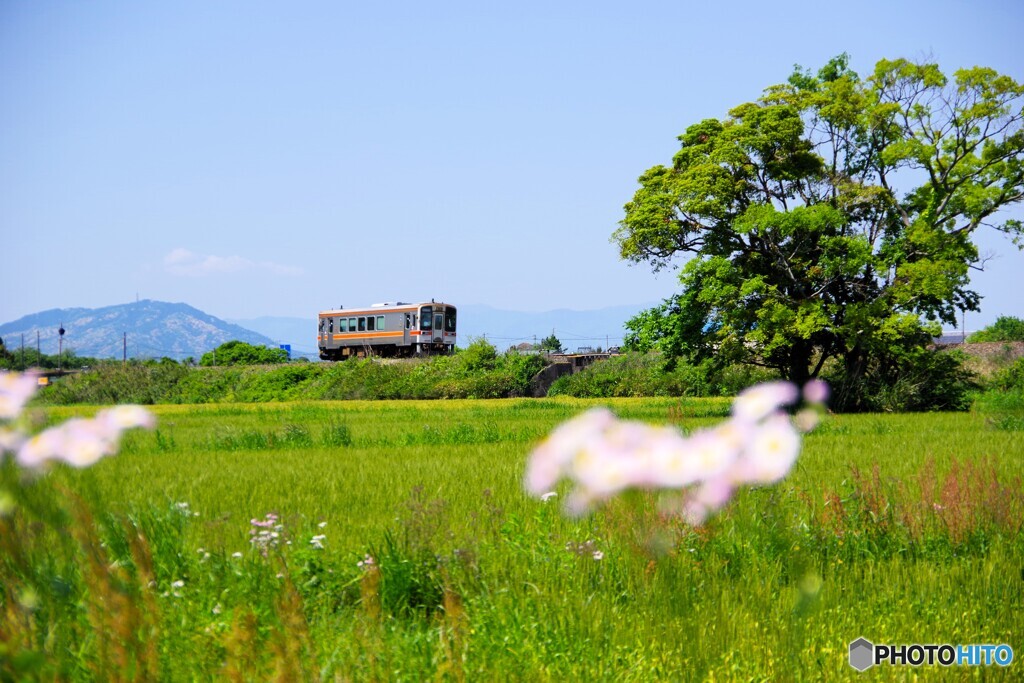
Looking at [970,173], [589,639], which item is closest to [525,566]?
[589,639]

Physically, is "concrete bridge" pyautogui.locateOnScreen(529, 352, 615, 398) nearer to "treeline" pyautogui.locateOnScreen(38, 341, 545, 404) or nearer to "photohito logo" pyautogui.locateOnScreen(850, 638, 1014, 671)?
"treeline" pyautogui.locateOnScreen(38, 341, 545, 404)

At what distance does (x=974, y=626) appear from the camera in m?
3.87

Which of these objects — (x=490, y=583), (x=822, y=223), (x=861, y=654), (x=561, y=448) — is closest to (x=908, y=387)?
(x=822, y=223)

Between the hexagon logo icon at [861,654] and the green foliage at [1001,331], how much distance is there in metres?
42.6

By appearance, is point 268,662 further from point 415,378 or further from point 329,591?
point 415,378

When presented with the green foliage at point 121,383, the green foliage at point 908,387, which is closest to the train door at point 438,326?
the green foliage at point 121,383

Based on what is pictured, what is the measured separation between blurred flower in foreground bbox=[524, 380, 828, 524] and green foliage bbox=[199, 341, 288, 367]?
5576cm

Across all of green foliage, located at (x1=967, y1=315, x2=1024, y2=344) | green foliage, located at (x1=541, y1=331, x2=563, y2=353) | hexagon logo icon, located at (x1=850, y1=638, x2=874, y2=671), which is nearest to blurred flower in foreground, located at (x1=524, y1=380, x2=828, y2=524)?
hexagon logo icon, located at (x1=850, y1=638, x2=874, y2=671)

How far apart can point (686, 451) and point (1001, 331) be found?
4993cm

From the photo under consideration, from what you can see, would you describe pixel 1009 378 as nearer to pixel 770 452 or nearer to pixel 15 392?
pixel 770 452

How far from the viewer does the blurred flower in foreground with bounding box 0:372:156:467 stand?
53.3 inches

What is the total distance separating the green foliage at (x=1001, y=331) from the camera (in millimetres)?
41375

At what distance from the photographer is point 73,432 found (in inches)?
56.2

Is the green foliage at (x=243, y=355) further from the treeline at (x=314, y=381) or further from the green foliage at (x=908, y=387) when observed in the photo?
the green foliage at (x=908, y=387)
